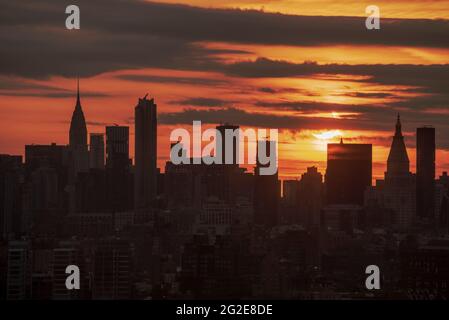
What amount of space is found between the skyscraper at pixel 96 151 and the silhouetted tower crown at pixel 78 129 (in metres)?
0.61

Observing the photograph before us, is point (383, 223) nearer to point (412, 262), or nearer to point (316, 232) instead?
point (316, 232)

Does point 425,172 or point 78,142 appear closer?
point 78,142

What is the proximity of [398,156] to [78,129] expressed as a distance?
9.51 meters

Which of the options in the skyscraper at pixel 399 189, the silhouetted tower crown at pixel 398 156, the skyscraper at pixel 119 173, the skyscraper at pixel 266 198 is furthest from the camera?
the skyscraper at pixel 119 173

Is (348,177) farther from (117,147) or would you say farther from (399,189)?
(117,147)

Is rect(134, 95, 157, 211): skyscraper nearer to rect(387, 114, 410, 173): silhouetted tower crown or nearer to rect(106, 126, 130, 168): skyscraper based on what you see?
rect(106, 126, 130, 168): skyscraper

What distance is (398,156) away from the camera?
31828 millimetres

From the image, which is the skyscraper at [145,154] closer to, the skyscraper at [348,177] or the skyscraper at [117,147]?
the skyscraper at [117,147]

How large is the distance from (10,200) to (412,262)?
477 inches

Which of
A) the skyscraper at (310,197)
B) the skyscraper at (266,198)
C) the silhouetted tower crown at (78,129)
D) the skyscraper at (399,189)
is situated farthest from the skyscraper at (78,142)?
the skyscraper at (399,189)

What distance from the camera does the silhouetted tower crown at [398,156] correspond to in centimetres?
2936

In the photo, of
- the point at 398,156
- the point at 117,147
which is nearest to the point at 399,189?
the point at 398,156

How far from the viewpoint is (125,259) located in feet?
102
